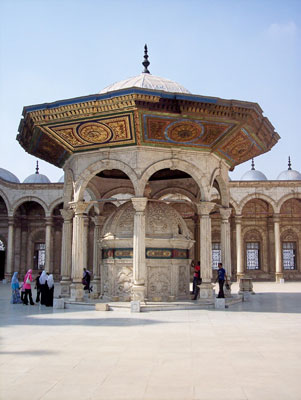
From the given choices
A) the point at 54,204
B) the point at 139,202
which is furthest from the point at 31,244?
the point at 139,202

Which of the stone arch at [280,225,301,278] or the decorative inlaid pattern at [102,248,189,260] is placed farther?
the stone arch at [280,225,301,278]

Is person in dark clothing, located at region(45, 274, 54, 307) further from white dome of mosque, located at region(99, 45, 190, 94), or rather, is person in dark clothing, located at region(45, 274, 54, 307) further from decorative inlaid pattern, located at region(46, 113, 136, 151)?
white dome of mosque, located at region(99, 45, 190, 94)

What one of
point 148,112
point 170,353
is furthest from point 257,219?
point 170,353

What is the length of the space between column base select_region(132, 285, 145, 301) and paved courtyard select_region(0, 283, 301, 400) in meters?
1.44

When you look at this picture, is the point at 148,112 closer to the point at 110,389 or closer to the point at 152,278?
the point at 152,278

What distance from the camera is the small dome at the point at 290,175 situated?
3066 cm

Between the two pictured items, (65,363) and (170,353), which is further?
(170,353)

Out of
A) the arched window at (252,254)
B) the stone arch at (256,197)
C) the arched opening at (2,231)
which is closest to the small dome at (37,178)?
the arched opening at (2,231)

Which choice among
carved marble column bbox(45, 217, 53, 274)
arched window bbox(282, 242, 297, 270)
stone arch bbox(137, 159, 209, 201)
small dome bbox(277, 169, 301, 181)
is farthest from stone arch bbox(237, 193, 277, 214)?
stone arch bbox(137, 159, 209, 201)

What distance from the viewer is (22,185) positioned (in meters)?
26.8

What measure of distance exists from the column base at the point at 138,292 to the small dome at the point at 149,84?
555 cm

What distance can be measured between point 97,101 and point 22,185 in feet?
60.5

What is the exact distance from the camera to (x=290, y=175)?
3083cm

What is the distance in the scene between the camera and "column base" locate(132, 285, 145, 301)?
1008 cm
